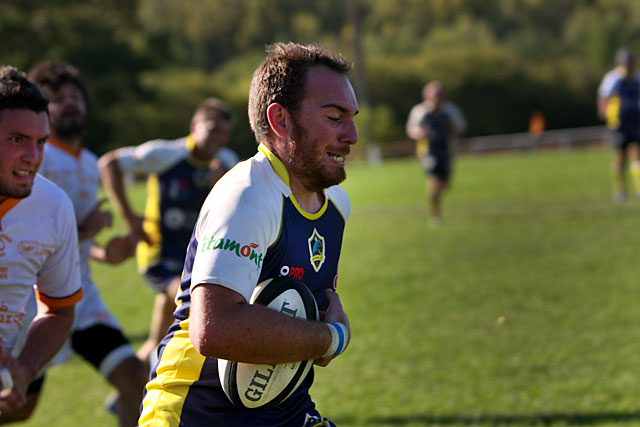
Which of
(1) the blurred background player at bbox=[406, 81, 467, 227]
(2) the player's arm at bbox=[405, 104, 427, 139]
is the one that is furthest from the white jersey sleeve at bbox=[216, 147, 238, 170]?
(2) the player's arm at bbox=[405, 104, 427, 139]

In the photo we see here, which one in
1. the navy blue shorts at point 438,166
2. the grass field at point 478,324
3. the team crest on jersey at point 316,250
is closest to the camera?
the team crest on jersey at point 316,250

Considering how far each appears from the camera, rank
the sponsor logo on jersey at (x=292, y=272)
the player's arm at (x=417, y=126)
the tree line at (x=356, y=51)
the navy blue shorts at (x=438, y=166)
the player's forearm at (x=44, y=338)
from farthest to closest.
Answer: the tree line at (x=356, y=51)
the player's arm at (x=417, y=126)
the navy blue shorts at (x=438, y=166)
the player's forearm at (x=44, y=338)
the sponsor logo on jersey at (x=292, y=272)

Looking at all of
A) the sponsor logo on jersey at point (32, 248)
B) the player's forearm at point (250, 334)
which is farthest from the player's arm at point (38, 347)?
the player's forearm at point (250, 334)

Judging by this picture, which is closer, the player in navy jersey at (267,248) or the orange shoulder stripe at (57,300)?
the player in navy jersey at (267,248)

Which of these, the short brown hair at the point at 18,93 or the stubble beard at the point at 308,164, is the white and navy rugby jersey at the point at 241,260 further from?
the short brown hair at the point at 18,93

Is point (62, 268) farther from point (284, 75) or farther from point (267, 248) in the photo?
point (284, 75)

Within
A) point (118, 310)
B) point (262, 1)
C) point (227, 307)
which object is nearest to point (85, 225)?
point (227, 307)

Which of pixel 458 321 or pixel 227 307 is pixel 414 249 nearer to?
pixel 458 321

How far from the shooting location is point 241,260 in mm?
2189

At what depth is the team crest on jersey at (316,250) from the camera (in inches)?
99.1

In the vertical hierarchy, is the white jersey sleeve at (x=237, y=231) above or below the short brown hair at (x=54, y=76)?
below

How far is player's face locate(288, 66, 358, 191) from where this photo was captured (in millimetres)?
2402

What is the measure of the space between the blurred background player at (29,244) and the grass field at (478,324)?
95.0 inches

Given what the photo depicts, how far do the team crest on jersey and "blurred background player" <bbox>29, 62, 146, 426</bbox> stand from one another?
7.30ft
